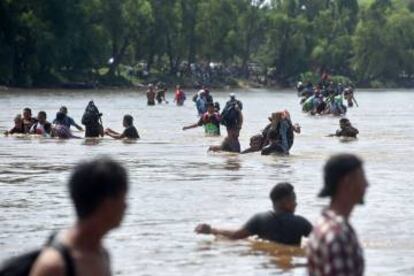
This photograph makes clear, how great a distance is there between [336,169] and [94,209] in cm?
153

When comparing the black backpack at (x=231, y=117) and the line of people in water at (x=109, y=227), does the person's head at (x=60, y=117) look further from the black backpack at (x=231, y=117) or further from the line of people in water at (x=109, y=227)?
the line of people in water at (x=109, y=227)

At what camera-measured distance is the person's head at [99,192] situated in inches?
216

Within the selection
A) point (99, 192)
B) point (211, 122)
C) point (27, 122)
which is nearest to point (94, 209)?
point (99, 192)

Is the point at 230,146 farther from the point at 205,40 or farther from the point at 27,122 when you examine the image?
the point at 205,40

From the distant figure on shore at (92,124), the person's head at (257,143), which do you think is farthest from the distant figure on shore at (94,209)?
the distant figure on shore at (92,124)

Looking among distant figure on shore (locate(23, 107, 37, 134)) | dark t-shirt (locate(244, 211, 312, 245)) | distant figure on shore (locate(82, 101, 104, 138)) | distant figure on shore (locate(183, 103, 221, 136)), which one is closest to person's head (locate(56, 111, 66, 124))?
distant figure on shore (locate(82, 101, 104, 138))

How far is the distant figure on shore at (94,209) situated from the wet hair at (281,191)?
793cm

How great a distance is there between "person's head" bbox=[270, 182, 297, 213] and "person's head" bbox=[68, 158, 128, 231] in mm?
7983

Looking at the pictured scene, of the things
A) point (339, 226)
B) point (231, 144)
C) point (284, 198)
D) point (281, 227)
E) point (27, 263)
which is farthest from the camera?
point (231, 144)

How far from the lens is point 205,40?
130750 millimetres

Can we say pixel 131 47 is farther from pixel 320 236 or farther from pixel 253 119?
pixel 320 236

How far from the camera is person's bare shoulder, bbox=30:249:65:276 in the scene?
5.24 m

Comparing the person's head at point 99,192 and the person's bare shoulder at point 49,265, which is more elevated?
the person's head at point 99,192

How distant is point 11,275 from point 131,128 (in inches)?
1121
